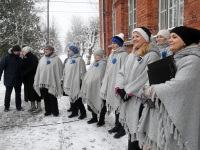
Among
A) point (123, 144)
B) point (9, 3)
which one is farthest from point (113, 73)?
point (9, 3)

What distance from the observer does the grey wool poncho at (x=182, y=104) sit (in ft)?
7.00

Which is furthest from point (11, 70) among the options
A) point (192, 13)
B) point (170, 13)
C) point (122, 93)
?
point (192, 13)

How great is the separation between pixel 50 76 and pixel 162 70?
417cm

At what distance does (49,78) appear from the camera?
19.8 ft

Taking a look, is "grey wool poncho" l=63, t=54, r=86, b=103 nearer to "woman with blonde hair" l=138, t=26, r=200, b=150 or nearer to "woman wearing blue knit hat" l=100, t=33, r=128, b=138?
"woman wearing blue knit hat" l=100, t=33, r=128, b=138

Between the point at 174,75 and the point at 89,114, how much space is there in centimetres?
439

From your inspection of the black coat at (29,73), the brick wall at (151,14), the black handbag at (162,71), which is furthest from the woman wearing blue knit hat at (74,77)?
the black handbag at (162,71)

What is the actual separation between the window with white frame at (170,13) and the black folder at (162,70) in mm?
3208

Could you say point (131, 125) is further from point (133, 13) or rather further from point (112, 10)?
point (112, 10)

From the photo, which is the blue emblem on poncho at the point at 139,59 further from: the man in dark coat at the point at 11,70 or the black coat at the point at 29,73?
the man in dark coat at the point at 11,70

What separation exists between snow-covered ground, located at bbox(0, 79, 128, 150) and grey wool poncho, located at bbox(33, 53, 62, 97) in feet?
2.53

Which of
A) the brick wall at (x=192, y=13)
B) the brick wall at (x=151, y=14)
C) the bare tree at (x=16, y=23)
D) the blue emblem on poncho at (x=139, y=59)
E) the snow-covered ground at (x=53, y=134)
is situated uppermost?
the bare tree at (x=16, y=23)

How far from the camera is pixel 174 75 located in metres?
2.29

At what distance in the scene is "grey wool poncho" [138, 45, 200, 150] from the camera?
2133 millimetres
